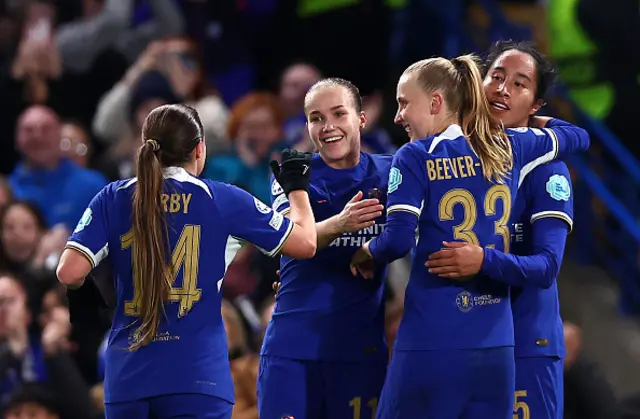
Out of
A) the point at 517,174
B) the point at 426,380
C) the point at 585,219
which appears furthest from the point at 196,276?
the point at 585,219

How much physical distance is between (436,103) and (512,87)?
49 centimetres

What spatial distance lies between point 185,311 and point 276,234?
453 millimetres

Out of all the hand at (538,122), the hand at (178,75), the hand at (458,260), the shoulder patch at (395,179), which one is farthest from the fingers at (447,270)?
the hand at (178,75)

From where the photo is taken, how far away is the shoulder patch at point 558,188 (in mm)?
5113

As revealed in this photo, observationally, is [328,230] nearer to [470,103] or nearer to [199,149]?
[199,149]

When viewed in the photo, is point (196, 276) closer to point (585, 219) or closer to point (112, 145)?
point (585, 219)

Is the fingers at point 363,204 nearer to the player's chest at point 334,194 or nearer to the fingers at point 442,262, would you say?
the player's chest at point 334,194

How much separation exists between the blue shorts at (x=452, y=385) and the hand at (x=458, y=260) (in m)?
0.30

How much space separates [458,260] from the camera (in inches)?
188

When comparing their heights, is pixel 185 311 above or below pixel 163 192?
below

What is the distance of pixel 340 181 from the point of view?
543 centimetres

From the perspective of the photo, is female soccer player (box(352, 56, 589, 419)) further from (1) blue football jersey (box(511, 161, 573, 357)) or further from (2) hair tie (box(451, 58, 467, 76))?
(1) blue football jersey (box(511, 161, 573, 357))

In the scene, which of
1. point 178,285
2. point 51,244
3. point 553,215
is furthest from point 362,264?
point 51,244

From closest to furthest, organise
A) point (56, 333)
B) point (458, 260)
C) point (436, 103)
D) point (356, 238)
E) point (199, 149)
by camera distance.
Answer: point (458, 260) < point (199, 149) < point (436, 103) < point (356, 238) < point (56, 333)
